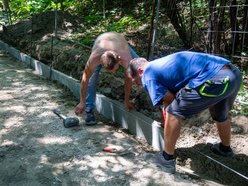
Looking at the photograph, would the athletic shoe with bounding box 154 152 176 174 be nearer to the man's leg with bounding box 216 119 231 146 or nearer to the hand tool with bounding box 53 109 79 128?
the man's leg with bounding box 216 119 231 146

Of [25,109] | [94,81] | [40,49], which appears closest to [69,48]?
[40,49]

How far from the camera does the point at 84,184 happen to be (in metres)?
3.32

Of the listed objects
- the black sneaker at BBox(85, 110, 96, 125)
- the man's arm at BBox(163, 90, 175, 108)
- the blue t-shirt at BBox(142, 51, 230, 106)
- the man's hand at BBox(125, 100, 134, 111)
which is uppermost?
the blue t-shirt at BBox(142, 51, 230, 106)

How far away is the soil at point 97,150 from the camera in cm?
342

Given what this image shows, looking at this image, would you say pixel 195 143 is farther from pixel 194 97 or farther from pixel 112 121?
pixel 112 121

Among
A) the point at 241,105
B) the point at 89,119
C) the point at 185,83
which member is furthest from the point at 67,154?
the point at 241,105

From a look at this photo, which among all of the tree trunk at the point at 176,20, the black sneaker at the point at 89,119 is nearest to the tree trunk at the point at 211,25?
the tree trunk at the point at 176,20

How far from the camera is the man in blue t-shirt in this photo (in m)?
3.06

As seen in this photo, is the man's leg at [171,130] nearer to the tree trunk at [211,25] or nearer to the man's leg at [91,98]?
the man's leg at [91,98]

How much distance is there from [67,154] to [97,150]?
357mm

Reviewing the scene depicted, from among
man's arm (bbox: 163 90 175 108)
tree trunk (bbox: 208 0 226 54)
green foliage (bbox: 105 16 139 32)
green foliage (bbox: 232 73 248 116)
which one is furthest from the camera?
green foliage (bbox: 105 16 139 32)

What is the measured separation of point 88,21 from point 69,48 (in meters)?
2.87

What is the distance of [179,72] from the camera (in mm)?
3150

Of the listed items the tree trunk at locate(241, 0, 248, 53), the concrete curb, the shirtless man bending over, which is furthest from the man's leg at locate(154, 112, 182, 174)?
the tree trunk at locate(241, 0, 248, 53)
